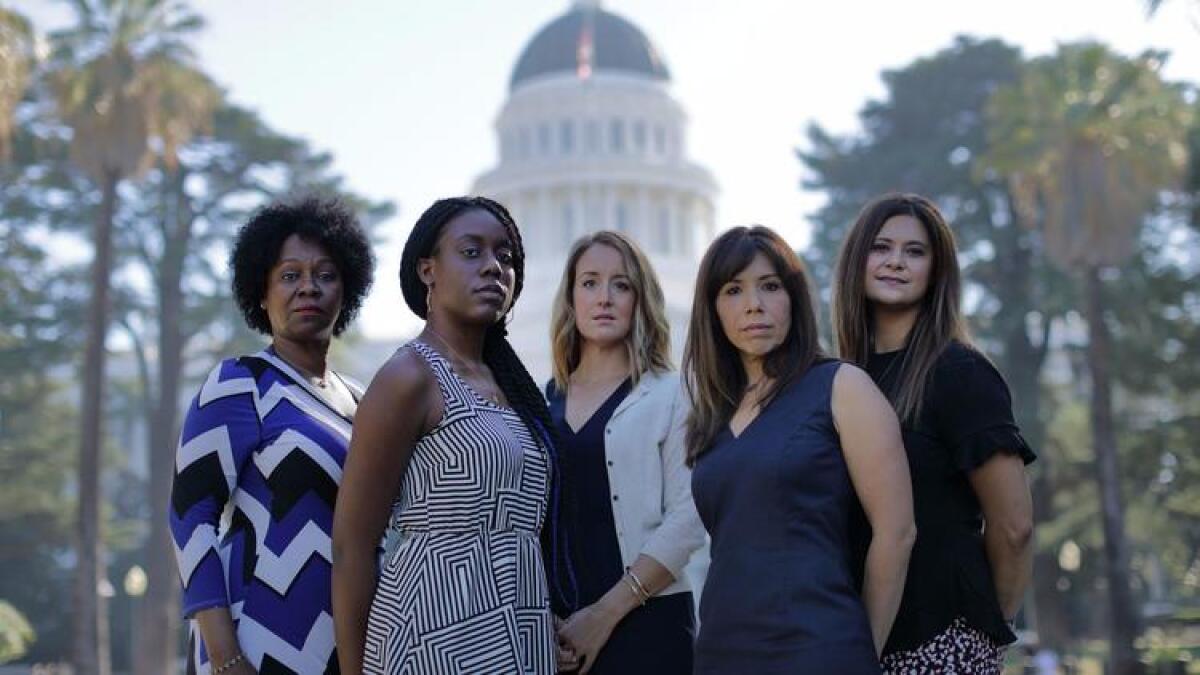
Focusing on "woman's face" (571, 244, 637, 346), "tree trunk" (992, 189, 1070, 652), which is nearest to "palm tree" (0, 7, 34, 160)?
"woman's face" (571, 244, 637, 346)

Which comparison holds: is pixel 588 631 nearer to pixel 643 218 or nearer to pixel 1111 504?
pixel 1111 504

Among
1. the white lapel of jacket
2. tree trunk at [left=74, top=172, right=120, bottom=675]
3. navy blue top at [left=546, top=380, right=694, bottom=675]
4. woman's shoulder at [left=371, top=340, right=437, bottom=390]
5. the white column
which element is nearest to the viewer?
woman's shoulder at [left=371, top=340, right=437, bottom=390]

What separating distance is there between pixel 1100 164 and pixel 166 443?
20.7 metres

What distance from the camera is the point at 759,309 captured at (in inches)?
161

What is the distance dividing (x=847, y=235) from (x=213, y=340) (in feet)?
115

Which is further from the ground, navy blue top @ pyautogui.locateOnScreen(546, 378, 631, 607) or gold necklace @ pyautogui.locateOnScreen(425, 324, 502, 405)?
gold necklace @ pyautogui.locateOnScreen(425, 324, 502, 405)

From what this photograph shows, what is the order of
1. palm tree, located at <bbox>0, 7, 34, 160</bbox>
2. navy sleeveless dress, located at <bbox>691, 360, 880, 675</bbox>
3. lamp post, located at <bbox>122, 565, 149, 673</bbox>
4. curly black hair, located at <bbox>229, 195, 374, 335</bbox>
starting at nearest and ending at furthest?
navy sleeveless dress, located at <bbox>691, 360, 880, 675</bbox> < curly black hair, located at <bbox>229, 195, 374, 335</bbox> < palm tree, located at <bbox>0, 7, 34, 160</bbox> < lamp post, located at <bbox>122, 565, 149, 673</bbox>

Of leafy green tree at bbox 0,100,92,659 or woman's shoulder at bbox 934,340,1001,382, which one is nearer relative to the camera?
woman's shoulder at bbox 934,340,1001,382

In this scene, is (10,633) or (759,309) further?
(10,633)

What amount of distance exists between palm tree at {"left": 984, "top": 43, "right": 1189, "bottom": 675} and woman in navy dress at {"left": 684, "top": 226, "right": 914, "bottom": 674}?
23079mm

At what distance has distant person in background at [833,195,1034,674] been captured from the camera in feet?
13.3

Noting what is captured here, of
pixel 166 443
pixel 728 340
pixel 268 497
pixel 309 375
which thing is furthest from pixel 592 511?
pixel 166 443

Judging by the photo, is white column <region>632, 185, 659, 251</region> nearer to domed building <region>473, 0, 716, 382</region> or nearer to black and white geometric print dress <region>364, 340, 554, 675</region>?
domed building <region>473, 0, 716, 382</region>

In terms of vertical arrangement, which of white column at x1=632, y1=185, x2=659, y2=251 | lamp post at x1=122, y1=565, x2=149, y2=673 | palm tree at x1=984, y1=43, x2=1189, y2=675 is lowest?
lamp post at x1=122, y1=565, x2=149, y2=673
